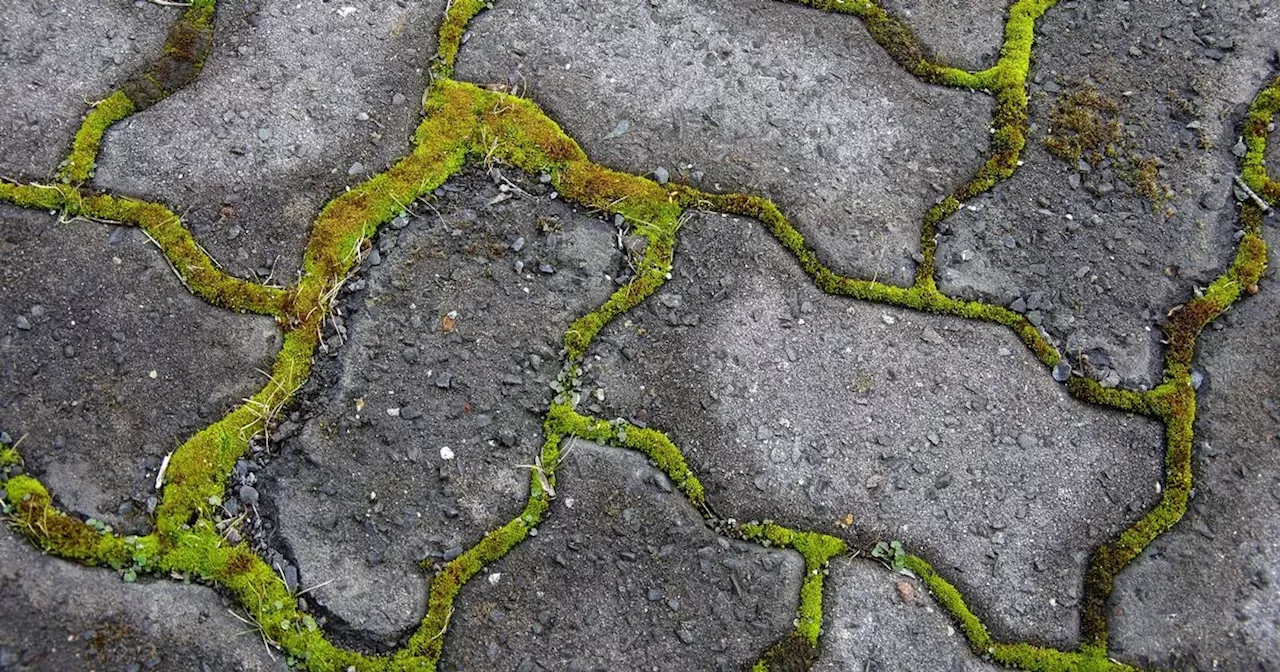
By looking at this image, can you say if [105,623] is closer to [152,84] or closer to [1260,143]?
[152,84]

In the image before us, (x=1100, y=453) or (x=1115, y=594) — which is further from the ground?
(x=1100, y=453)

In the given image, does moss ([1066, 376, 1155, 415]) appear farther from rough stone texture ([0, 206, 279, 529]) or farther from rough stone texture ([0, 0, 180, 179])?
rough stone texture ([0, 0, 180, 179])

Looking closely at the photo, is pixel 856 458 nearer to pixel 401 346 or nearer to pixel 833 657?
pixel 833 657

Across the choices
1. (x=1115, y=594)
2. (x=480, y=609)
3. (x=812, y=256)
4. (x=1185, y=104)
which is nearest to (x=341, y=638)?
Result: (x=480, y=609)

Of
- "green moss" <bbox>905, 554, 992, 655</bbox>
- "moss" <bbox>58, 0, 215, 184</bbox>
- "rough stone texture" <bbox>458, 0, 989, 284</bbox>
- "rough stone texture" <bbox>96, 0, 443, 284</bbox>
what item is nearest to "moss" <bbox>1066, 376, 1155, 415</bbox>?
"rough stone texture" <bbox>458, 0, 989, 284</bbox>

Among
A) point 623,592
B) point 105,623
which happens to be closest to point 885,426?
point 623,592

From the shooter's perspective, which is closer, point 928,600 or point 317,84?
point 928,600
